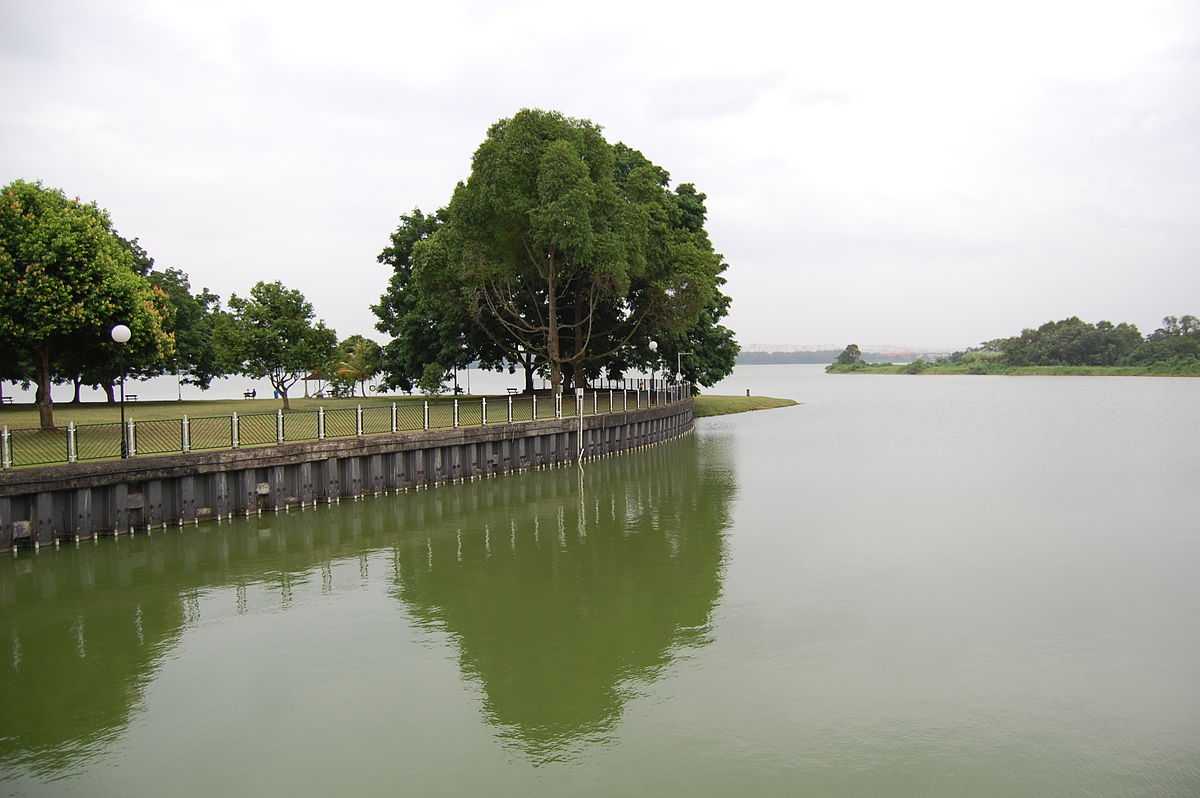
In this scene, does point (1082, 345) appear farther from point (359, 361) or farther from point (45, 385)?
point (45, 385)

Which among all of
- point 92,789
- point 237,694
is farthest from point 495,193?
point 92,789

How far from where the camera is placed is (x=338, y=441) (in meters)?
23.1

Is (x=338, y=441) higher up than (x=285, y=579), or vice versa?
(x=338, y=441)

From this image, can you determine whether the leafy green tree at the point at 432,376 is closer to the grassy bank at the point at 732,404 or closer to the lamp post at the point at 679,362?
the lamp post at the point at 679,362

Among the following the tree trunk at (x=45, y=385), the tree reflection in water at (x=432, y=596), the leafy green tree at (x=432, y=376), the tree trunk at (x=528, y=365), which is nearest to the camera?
the tree reflection in water at (x=432, y=596)

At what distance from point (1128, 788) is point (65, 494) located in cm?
1884

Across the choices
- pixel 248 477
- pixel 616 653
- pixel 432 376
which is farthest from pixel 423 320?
pixel 616 653

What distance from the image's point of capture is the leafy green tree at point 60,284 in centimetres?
2114

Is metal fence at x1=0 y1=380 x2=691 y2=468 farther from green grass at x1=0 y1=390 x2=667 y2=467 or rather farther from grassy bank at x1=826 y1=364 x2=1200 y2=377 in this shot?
grassy bank at x1=826 y1=364 x2=1200 y2=377

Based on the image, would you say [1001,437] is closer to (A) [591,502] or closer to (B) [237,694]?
(A) [591,502]

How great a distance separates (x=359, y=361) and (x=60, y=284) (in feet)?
130

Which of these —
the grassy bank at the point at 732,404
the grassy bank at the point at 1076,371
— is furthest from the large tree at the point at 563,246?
the grassy bank at the point at 1076,371

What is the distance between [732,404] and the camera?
68.9 metres

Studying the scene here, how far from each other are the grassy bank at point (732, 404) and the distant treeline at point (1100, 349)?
86.9 metres
